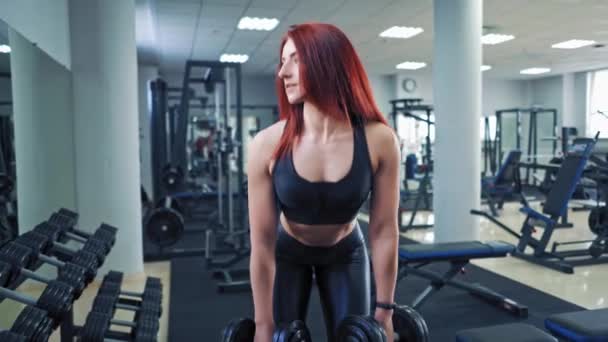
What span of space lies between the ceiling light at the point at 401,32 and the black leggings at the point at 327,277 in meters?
5.39

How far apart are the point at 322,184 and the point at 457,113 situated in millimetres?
3334

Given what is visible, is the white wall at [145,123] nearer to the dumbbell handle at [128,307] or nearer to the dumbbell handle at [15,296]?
the dumbbell handle at [128,307]

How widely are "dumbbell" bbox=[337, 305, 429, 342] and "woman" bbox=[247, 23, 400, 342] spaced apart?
0.03 metres

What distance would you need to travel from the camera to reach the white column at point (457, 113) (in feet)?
13.0

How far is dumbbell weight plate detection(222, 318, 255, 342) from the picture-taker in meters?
0.92

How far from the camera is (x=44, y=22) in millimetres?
2658

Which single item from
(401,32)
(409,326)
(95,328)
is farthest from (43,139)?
(401,32)

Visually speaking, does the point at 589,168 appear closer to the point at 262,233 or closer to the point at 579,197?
the point at 579,197

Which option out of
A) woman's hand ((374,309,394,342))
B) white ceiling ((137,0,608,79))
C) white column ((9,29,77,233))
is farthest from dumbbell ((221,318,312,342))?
white ceiling ((137,0,608,79))

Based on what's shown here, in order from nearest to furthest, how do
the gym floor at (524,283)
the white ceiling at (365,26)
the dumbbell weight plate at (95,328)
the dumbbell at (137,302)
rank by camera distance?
the dumbbell weight plate at (95,328) < the dumbbell at (137,302) < the gym floor at (524,283) < the white ceiling at (365,26)

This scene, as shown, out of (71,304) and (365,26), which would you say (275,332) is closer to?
(71,304)

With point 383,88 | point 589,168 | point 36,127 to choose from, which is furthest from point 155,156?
point 383,88

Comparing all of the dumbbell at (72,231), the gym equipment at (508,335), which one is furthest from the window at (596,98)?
the dumbbell at (72,231)

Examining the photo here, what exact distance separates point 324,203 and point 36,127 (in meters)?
2.87
